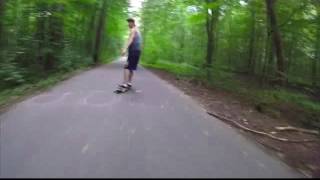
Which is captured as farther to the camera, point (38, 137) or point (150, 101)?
point (150, 101)

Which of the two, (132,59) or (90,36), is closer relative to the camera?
(132,59)

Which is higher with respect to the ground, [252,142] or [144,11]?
[144,11]

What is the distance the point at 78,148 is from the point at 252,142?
288cm

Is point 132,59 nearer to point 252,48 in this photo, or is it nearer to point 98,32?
point 252,48

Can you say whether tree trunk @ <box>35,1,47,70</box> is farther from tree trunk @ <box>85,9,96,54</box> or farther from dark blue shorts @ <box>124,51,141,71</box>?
tree trunk @ <box>85,9,96,54</box>

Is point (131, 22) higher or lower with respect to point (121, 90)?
higher

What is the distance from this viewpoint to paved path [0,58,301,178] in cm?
493

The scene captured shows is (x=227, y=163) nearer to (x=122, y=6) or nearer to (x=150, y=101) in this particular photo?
(x=150, y=101)

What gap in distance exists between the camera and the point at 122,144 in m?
5.99

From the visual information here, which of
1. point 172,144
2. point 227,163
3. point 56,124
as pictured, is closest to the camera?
point 227,163

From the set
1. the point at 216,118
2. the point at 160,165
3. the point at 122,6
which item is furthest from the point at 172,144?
the point at 122,6

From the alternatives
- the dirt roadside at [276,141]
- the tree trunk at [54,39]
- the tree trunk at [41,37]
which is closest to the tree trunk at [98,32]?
the tree trunk at [54,39]

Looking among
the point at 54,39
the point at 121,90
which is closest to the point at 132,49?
the point at 121,90

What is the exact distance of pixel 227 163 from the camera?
5.30 m
